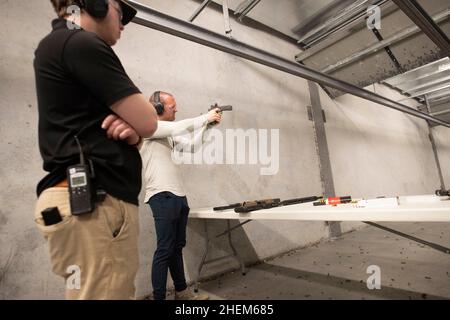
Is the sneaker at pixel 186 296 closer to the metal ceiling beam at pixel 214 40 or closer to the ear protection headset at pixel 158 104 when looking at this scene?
the ear protection headset at pixel 158 104

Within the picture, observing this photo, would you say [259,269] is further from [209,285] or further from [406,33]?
[406,33]

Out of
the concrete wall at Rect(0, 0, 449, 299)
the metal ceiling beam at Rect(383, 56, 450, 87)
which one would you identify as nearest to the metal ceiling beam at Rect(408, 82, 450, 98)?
the metal ceiling beam at Rect(383, 56, 450, 87)

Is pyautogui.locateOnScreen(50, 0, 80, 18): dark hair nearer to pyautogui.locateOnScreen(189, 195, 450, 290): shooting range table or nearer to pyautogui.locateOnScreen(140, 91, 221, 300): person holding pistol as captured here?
pyautogui.locateOnScreen(140, 91, 221, 300): person holding pistol

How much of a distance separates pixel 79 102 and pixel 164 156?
1.00 m

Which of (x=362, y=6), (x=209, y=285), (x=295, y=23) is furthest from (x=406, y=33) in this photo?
(x=209, y=285)

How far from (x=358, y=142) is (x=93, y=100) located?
4.07m

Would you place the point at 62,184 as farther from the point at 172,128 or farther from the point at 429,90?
the point at 429,90

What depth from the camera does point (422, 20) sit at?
1.72m

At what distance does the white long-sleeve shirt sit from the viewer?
1516 mm

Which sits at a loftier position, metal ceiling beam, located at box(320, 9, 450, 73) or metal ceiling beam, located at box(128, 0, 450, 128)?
metal ceiling beam, located at box(320, 9, 450, 73)

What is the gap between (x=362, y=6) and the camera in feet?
8.41

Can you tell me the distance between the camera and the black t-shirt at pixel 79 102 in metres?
0.60

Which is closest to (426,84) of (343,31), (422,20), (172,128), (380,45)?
(380,45)

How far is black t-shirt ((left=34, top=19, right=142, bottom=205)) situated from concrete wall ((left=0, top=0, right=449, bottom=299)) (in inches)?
46.5
